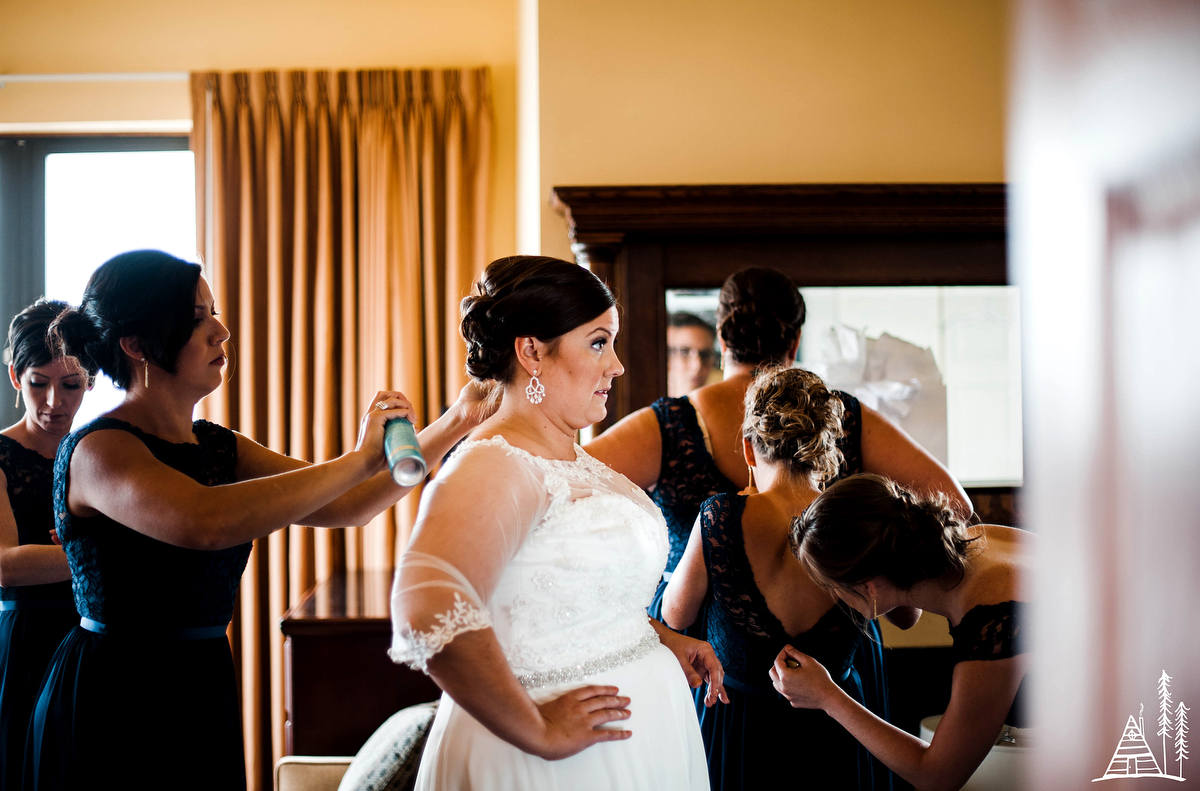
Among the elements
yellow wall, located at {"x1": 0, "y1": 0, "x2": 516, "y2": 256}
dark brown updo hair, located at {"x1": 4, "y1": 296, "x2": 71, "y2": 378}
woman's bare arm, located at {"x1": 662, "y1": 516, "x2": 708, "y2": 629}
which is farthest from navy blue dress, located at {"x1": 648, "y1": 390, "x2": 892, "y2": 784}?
yellow wall, located at {"x1": 0, "y1": 0, "x2": 516, "y2": 256}

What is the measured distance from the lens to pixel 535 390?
1.29m

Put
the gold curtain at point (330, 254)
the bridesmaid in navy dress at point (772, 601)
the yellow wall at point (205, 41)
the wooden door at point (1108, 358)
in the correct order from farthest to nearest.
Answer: the yellow wall at point (205, 41) → the gold curtain at point (330, 254) → the bridesmaid in navy dress at point (772, 601) → the wooden door at point (1108, 358)

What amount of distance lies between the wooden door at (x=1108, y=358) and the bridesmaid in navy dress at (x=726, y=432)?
1.62m

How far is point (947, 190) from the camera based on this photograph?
252cm

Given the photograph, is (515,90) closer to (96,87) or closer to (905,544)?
(96,87)

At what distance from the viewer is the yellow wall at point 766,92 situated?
8.46 ft

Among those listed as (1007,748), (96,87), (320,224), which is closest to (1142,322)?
(1007,748)

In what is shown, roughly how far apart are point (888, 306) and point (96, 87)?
317 cm

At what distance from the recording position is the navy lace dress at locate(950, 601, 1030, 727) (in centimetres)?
123

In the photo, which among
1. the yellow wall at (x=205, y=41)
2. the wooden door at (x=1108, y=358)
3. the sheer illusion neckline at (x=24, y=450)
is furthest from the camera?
the yellow wall at (x=205, y=41)

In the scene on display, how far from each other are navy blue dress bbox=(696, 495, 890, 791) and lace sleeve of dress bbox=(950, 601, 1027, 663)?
10.3 inches

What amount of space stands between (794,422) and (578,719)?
71cm

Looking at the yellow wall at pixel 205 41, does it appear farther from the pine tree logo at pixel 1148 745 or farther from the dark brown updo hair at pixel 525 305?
the pine tree logo at pixel 1148 745

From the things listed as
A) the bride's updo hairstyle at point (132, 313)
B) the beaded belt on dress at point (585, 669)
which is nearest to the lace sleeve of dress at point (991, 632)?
the beaded belt on dress at point (585, 669)
